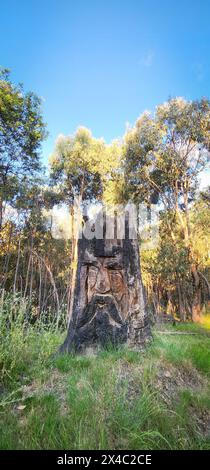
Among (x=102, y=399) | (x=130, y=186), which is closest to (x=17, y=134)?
(x=130, y=186)

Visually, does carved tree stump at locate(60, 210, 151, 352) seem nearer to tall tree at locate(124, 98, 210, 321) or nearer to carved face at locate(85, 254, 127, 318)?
carved face at locate(85, 254, 127, 318)

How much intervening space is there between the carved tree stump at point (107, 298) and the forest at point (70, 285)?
1.10 feet

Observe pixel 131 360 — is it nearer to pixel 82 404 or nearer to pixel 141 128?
pixel 82 404

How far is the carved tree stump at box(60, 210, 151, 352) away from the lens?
4.22 metres

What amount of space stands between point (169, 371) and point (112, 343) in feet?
3.33

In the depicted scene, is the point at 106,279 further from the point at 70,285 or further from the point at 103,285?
the point at 70,285

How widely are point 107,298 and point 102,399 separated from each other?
80.3 inches

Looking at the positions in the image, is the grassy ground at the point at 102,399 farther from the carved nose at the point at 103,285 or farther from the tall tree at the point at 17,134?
the tall tree at the point at 17,134

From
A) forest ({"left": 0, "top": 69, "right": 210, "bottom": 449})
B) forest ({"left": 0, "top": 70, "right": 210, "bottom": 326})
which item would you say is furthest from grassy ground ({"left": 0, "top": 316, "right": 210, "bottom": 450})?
forest ({"left": 0, "top": 70, "right": 210, "bottom": 326})

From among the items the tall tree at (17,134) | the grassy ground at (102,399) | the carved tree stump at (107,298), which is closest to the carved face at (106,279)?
the carved tree stump at (107,298)

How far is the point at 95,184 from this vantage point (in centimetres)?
2094

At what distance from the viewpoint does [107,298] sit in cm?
446

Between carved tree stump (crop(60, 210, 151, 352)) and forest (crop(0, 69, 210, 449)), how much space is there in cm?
33

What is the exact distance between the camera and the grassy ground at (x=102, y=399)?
84.0 inches
